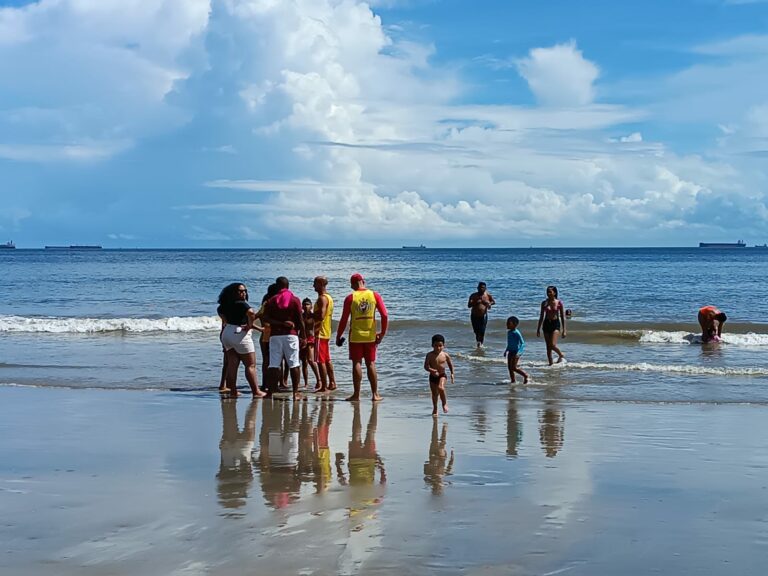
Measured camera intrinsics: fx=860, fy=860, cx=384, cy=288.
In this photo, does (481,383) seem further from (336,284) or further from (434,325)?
(336,284)

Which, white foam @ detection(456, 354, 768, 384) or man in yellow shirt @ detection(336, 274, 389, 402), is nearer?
man in yellow shirt @ detection(336, 274, 389, 402)

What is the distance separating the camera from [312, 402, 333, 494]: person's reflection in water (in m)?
7.08

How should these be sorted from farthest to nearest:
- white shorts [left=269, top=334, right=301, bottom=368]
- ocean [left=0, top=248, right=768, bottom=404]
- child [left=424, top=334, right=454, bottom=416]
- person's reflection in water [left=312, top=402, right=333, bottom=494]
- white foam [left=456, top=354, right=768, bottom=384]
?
white foam [left=456, top=354, right=768, bottom=384], ocean [left=0, top=248, right=768, bottom=404], white shorts [left=269, top=334, right=301, bottom=368], child [left=424, top=334, right=454, bottom=416], person's reflection in water [left=312, top=402, right=333, bottom=494]

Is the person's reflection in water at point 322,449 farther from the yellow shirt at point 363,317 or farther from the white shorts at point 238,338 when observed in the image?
the white shorts at point 238,338

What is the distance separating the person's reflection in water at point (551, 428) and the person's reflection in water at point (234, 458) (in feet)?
9.44

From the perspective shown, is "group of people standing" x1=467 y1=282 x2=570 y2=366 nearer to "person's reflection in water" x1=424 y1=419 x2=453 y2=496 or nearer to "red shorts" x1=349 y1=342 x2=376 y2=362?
"red shorts" x1=349 y1=342 x2=376 y2=362

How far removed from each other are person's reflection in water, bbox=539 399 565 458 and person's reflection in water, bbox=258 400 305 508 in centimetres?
249

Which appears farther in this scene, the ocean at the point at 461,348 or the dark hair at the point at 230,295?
the ocean at the point at 461,348

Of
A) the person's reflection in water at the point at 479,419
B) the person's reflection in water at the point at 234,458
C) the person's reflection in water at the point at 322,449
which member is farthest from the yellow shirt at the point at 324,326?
the person's reflection in water at the point at 479,419

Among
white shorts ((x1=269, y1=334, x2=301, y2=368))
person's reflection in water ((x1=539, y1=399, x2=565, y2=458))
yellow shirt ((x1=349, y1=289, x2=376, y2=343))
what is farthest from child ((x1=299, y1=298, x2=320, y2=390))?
person's reflection in water ((x1=539, y1=399, x2=565, y2=458))

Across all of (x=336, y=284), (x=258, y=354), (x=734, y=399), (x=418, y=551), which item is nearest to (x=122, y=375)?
(x=258, y=354)

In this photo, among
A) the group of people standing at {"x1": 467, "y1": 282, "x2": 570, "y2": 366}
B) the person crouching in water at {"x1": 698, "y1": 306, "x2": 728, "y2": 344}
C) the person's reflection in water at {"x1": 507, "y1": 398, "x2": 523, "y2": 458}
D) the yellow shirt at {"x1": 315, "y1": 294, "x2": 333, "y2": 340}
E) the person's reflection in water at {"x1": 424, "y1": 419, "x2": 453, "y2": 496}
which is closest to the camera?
the person's reflection in water at {"x1": 424, "y1": 419, "x2": 453, "y2": 496}

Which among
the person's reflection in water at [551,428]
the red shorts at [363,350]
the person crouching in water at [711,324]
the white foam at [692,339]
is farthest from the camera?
the white foam at [692,339]

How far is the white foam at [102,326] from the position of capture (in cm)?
2480
